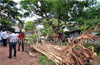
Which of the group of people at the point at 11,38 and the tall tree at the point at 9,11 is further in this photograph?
the tall tree at the point at 9,11

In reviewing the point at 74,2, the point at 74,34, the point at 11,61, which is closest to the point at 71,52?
the point at 11,61

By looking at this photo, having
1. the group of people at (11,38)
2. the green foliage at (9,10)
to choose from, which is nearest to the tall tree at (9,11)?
the green foliage at (9,10)

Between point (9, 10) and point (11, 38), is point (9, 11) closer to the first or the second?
point (9, 10)

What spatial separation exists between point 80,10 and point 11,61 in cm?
1112

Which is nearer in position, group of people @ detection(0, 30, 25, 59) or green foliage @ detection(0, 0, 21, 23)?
group of people @ detection(0, 30, 25, 59)

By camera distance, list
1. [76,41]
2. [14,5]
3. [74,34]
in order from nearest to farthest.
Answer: [76,41]
[14,5]
[74,34]

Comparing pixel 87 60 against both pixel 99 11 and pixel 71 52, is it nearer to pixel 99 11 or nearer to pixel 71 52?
pixel 71 52

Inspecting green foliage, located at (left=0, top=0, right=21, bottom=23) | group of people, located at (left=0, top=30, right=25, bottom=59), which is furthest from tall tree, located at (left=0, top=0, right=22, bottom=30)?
group of people, located at (left=0, top=30, right=25, bottom=59)

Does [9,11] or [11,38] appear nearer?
[11,38]

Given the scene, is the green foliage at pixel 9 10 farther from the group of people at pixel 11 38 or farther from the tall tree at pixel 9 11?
the group of people at pixel 11 38

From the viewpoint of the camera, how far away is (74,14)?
14.9 metres

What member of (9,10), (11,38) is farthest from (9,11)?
(11,38)

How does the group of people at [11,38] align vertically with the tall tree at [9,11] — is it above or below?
below

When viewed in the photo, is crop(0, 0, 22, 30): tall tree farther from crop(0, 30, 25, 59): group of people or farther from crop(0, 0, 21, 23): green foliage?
crop(0, 30, 25, 59): group of people
